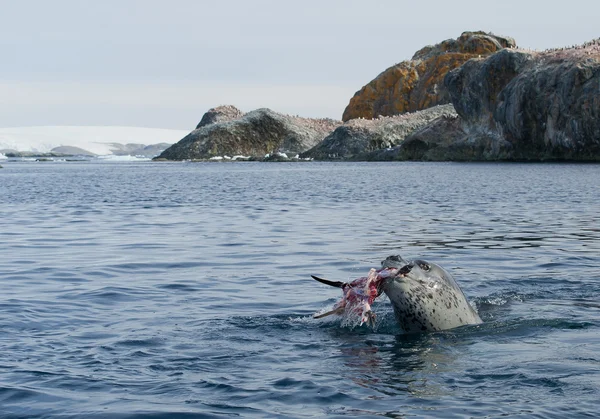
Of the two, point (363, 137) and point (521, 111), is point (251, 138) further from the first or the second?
point (521, 111)

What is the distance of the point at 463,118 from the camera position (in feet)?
356

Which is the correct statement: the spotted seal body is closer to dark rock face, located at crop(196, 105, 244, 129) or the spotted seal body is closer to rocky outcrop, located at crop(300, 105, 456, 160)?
rocky outcrop, located at crop(300, 105, 456, 160)

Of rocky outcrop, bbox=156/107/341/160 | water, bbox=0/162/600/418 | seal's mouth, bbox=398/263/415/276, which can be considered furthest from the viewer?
rocky outcrop, bbox=156/107/341/160

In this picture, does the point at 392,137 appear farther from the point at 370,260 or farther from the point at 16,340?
the point at 16,340

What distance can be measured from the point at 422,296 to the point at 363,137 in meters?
115

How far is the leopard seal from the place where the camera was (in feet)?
38.1

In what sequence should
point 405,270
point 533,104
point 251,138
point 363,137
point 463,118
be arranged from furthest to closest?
point 251,138 < point 363,137 < point 463,118 < point 533,104 < point 405,270

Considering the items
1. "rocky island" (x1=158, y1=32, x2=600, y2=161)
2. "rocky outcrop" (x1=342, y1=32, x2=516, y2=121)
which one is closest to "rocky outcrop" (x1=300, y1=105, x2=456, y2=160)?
"rocky island" (x1=158, y1=32, x2=600, y2=161)

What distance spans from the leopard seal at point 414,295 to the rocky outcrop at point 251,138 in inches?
5388

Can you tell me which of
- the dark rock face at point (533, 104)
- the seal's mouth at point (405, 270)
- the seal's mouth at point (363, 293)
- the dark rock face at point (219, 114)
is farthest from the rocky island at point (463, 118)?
the seal's mouth at point (363, 293)

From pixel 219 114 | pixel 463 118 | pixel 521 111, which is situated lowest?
pixel 463 118

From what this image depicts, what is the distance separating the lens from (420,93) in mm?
162000

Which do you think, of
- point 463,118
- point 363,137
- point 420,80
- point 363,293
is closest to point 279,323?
point 363,293

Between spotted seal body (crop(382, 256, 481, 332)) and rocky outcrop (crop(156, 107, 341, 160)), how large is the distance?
13690 cm
